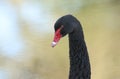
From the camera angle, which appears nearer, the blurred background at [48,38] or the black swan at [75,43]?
the black swan at [75,43]

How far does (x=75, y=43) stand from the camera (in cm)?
159

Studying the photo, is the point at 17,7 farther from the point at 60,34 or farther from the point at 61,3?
the point at 60,34

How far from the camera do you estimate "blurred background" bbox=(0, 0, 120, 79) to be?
8.27ft

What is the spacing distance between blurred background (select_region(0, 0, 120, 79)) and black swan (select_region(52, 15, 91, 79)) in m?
0.75

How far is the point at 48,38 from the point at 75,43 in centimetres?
146

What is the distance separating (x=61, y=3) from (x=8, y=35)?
106cm

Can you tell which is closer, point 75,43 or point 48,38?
point 75,43

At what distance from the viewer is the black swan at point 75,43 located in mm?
1534

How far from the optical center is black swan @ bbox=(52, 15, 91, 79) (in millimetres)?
1534

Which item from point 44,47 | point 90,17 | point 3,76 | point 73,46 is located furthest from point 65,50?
point 73,46

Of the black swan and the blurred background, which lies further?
the blurred background

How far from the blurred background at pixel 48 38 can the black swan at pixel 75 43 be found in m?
0.75

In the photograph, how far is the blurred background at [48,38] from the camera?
8.27 feet

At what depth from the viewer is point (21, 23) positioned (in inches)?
136
